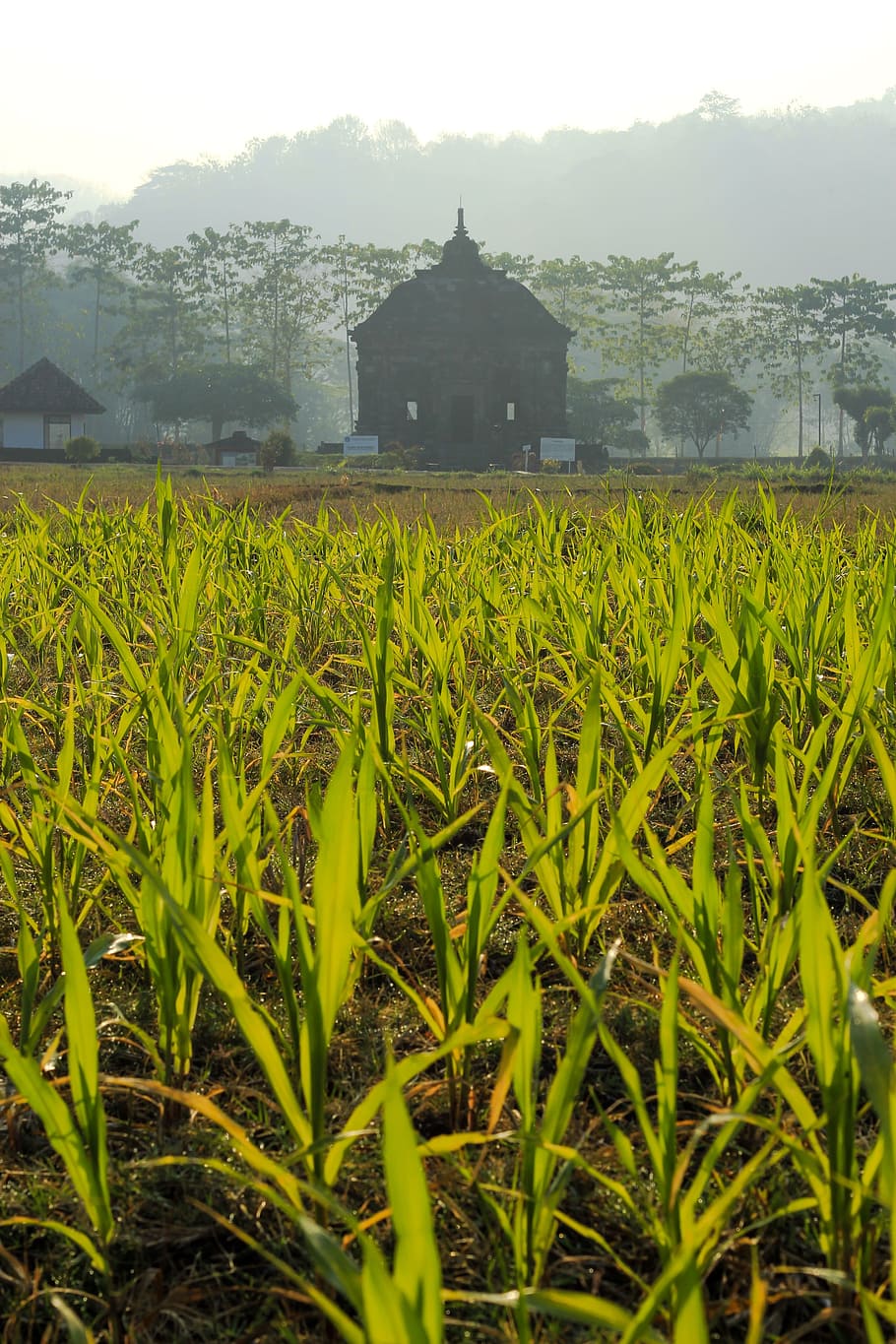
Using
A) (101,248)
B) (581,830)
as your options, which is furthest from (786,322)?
(581,830)

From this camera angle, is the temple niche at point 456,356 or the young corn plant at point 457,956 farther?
the temple niche at point 456,356

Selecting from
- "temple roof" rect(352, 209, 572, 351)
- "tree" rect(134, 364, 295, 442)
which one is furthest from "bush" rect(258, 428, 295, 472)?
"tree" rect(134, 364, 295, 442)

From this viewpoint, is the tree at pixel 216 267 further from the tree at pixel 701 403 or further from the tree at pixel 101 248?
the tree at pixel 701 403

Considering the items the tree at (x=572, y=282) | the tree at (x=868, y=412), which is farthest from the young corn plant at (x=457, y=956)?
the tree at (x=572, y=282)

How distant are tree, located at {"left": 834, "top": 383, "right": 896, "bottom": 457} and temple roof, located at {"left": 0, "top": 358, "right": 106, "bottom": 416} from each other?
30.4 metres

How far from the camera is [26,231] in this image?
5828 cm

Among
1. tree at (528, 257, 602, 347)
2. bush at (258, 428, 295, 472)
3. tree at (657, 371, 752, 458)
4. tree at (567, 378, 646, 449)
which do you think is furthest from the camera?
tree at (528, 257, 602, 347)

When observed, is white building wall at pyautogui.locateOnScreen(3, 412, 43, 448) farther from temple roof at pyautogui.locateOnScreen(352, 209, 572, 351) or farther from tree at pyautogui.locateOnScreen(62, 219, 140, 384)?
tree at pyautogui.locateOnScreen(62, 219, 140, 384)

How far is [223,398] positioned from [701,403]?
906 inches

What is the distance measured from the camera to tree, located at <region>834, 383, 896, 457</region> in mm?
45750

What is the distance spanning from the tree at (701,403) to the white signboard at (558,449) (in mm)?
21611

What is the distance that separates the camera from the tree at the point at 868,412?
45.8 metres

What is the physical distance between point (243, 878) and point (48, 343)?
69.7 meters

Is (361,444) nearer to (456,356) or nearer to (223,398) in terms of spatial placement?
(456,356)
